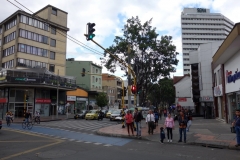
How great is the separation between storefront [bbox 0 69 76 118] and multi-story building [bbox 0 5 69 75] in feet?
14.7

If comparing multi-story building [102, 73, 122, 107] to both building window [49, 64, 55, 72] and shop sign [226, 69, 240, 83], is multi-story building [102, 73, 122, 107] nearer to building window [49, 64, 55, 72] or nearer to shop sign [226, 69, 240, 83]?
building window [49, 64, 55, 72]

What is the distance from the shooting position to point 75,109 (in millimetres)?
51531

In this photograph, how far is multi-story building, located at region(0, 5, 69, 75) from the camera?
41.6 m

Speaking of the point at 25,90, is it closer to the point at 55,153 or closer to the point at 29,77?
the point at 29,77

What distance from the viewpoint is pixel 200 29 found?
132375mm

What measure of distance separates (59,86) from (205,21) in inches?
4494

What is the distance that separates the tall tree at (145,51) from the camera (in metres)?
→ 33.3

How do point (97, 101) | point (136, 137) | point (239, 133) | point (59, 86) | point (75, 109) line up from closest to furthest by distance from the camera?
point (239, 133)
point (136, 137)
point (59, 86)
point (75, 109)
point (97, 101)

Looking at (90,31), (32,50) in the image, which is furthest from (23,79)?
(90,31)

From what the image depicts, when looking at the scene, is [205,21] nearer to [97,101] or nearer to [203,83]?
[97,101]

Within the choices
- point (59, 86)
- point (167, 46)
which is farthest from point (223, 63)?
point (59, 86)

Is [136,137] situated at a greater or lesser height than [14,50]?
lesser

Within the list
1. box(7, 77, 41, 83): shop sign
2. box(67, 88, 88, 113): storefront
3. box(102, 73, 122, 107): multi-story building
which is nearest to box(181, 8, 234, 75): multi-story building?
box(102, 73, 122, 107): multi-story building

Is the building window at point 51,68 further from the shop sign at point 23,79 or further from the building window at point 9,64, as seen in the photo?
the shop sign at point 23,79
